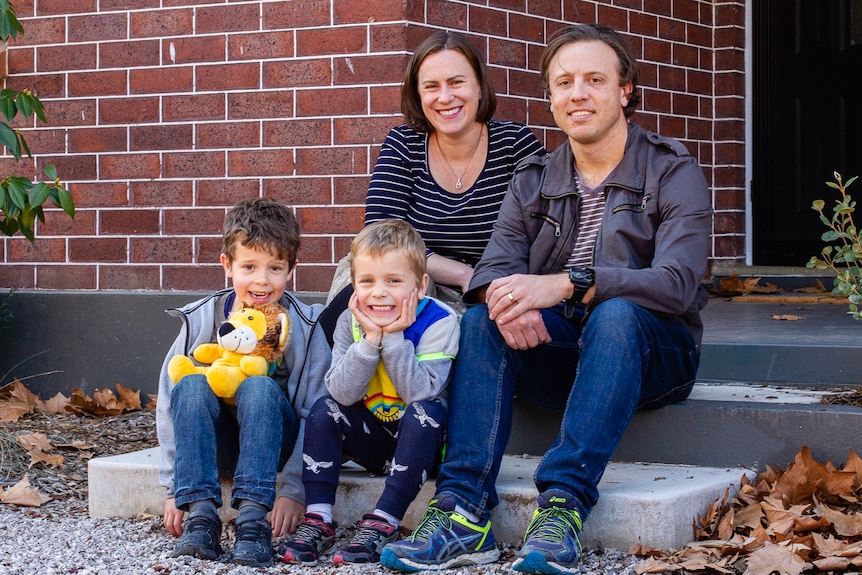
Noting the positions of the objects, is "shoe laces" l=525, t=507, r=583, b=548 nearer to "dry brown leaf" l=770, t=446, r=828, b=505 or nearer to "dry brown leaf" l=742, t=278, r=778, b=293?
"dry brown leaf" l=770, t=446, r=828, b=505

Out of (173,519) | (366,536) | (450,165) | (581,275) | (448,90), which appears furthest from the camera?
(450,165)

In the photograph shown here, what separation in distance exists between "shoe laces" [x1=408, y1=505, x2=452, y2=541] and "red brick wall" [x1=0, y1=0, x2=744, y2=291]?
2.00m

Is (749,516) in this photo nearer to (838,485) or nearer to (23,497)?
(838,485)

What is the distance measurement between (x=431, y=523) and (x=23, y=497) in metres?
1.53

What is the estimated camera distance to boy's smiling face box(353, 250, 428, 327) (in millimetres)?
2939

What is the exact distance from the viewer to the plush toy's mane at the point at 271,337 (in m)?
3.14

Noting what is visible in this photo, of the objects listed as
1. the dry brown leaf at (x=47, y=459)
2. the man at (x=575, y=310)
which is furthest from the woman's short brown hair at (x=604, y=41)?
the dry brown leaf at (x=47, y=459)

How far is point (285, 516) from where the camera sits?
3.08 m

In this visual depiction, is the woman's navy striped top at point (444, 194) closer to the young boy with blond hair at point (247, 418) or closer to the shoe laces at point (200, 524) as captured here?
the young boy with blond hair at point (247, 418)

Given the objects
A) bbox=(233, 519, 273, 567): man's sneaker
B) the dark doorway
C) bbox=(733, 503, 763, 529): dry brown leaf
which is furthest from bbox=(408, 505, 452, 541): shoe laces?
the dark doorway

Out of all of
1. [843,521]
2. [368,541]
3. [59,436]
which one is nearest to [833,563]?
[843,521]

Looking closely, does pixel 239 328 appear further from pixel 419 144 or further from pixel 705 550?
pixel 705 550

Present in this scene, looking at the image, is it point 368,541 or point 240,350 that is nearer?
point 368,541

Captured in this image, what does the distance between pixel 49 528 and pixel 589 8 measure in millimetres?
3296
